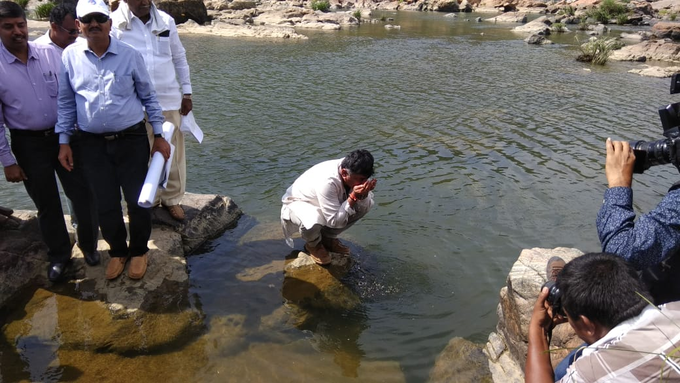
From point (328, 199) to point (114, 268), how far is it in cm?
185

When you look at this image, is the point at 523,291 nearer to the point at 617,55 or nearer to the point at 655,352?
the point at 655,352

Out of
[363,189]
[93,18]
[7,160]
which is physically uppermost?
[93,18]

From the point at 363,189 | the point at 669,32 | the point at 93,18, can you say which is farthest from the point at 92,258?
the point at 669,32

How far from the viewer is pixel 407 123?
991 cm

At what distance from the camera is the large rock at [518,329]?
10.9 ft

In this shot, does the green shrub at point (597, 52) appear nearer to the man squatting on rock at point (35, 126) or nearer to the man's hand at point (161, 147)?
the man's hand at point (161, 147)

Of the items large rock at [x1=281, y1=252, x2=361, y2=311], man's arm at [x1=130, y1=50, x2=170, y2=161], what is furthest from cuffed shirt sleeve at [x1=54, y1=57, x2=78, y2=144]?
large rock at [x1=281, y1=252, x2=361, y2=311]

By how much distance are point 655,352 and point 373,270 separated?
3159 millimetres

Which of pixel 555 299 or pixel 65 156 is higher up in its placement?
pixel 65 156

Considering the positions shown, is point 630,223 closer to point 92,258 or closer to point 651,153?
point 651,153

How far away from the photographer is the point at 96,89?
3.51m

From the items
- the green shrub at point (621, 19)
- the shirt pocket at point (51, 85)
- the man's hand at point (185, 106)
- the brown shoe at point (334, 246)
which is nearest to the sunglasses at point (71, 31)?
the shirt pocket at point (51, 85)

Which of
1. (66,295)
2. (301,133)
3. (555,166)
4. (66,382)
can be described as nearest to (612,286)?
(66,382)

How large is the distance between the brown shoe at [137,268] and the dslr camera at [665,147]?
11.7ft
